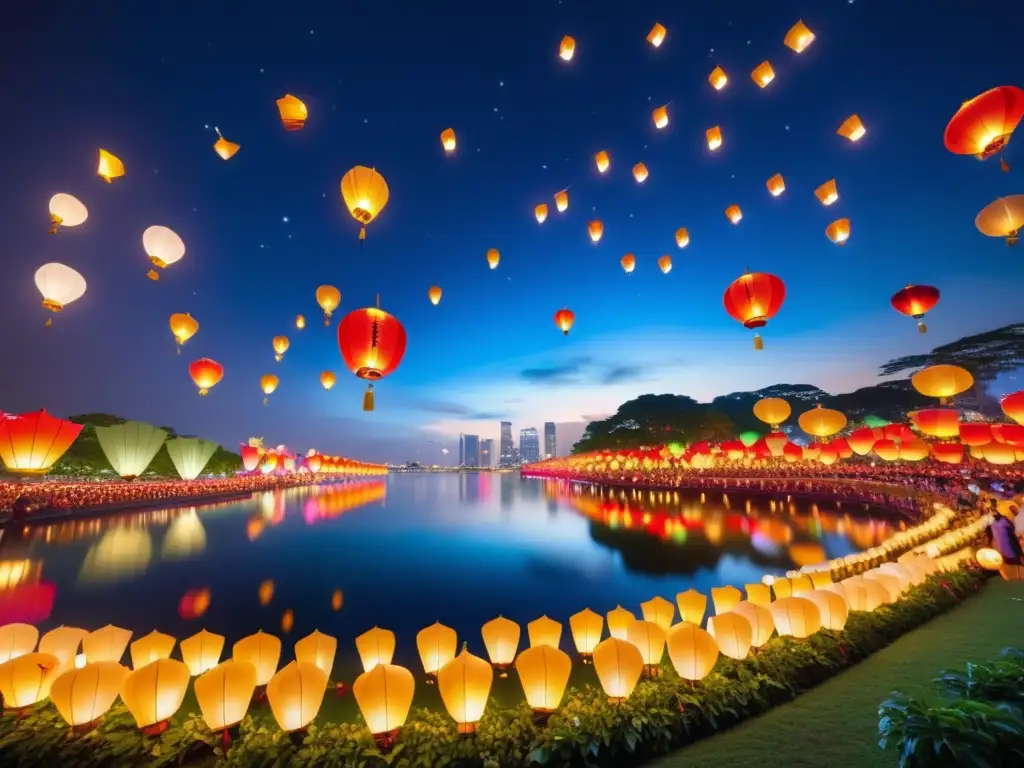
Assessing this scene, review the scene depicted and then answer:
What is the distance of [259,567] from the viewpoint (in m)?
11.1

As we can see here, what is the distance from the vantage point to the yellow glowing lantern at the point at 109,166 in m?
7.22

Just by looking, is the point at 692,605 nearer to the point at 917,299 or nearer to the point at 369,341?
the point at 369,341

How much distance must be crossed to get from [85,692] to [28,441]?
29.7 feet

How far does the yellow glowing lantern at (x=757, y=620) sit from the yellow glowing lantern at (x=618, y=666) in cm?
152

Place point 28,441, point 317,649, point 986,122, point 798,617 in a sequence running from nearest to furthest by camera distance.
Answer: point 317,649 → point 798,617 → point 986,122 → point 28,441

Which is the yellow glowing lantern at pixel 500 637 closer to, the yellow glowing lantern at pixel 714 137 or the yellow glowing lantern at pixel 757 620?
the yellow glowing lantern at pixel 757 620

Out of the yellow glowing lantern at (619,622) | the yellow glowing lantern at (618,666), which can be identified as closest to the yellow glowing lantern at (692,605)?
the yellow glowing lantern at (619,622)

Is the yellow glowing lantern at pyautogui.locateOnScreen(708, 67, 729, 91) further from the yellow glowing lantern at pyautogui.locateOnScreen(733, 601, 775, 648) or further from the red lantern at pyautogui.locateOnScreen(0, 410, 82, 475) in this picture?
the red lantern at pyautogui.locateOnScreen(0, 410, 82, 475)

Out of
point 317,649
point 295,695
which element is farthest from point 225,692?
point 317,649

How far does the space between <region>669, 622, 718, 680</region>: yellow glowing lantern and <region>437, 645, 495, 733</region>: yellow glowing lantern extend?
69.4 inches

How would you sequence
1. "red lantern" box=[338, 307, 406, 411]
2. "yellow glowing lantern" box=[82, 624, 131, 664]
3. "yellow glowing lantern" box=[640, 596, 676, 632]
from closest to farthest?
"yellow glowing lantern" box=[82, 624, 131, 664], "yellow glowing lantern" box=[640, 596, 676, 632], "red lantern" box=[338, 307, 406, 411]

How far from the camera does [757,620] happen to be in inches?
178

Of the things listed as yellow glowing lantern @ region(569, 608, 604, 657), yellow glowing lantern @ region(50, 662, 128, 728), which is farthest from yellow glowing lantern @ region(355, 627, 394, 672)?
yellow glowing lantern @ region(569, 608, 604, 657)

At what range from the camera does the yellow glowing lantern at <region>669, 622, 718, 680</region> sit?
393cm
